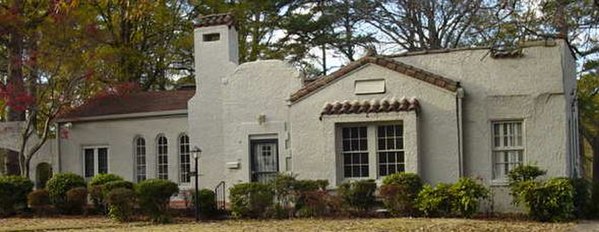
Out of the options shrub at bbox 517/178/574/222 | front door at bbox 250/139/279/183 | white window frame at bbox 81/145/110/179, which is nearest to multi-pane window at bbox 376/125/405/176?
front door at bbox 250/139/279/183

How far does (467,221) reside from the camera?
17.3 metres

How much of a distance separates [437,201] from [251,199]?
4.40m

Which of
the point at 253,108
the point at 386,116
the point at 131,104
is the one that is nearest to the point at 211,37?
the point at 253,108

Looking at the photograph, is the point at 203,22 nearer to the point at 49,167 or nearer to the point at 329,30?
the point at 49,167

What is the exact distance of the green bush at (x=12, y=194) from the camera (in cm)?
2184

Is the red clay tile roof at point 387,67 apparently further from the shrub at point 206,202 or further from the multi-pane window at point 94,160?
the multi-pane window at point 94,160

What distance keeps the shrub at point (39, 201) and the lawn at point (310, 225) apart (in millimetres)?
1720

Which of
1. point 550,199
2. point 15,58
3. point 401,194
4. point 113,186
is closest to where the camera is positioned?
point 550,199

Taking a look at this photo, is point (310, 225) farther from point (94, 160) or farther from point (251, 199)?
point (94, 160)

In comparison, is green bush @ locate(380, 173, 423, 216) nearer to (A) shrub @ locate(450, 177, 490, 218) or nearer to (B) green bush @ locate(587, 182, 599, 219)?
(A) shrub @ locate(450, 177, 490, 218)

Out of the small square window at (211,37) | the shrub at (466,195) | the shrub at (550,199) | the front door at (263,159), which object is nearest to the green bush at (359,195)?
the shrub at (466,195)

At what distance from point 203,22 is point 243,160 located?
174 inches

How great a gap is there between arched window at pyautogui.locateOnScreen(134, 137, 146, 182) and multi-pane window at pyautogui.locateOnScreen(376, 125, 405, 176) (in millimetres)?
8342

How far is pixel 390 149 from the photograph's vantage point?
2022cm
